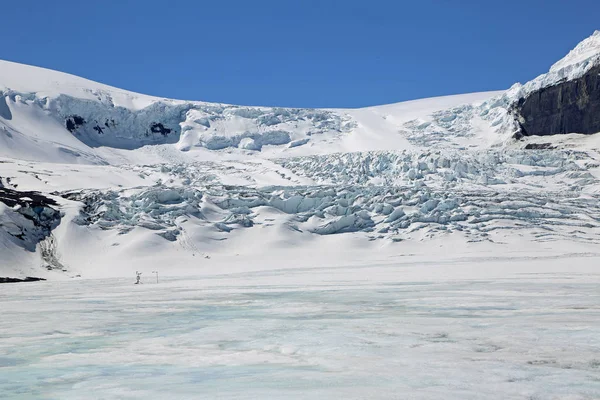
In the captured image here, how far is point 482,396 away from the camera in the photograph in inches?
203

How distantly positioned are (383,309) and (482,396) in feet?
21.9

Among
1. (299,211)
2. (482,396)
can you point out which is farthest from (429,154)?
(482,396)

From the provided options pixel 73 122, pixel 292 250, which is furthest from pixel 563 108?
pixel 73 122

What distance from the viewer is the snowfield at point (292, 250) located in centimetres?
655

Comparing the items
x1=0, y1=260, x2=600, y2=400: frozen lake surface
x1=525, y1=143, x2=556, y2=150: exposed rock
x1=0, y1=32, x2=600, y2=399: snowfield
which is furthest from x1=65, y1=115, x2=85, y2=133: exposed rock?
x1=0, y1=260, x2=600, y2=400: frozen lake surface

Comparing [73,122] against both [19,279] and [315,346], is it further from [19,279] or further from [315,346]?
[315,346]

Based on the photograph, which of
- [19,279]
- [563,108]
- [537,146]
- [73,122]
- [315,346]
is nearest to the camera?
[315,346]

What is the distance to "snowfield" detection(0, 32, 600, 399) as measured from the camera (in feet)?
21.5

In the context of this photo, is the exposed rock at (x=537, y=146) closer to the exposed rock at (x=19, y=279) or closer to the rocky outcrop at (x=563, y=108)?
the rocky outcrop at (x=563, y=108)

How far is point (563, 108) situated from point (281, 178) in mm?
39674

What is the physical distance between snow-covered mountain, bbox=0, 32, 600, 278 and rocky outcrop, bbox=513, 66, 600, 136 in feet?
0.56

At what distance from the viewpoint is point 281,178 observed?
51.9 metres

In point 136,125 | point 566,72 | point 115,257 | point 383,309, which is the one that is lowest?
point 115,257

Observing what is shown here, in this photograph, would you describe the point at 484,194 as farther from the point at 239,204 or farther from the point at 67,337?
the point at 67,337
